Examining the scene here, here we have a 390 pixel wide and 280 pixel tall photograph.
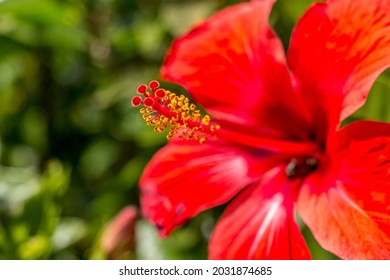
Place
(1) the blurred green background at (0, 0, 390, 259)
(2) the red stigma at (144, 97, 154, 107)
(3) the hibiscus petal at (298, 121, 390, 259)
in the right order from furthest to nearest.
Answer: (1) the blurred green background at (0, 0, 390, 259) → (2) the red stigma at (144, 97, 154, 107) → (3) the hibiscus petal at (298, 121, 390, 259)

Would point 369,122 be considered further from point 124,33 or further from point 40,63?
point 40,63

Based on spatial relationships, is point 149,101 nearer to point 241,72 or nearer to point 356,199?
point 241,72

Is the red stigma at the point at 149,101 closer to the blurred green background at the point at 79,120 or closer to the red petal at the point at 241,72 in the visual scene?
the red petal at the point at 241,72

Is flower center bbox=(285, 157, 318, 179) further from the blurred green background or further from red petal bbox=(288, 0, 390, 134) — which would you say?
the blurred green background

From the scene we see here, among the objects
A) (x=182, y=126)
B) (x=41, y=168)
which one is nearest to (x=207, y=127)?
(x=182, y=126)

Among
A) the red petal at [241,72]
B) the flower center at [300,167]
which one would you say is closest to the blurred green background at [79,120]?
the red petal at [241,72]

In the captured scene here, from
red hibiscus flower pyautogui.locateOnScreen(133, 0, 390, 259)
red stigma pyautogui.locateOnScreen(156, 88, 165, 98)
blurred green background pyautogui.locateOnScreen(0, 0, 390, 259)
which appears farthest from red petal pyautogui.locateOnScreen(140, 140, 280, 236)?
blurred green background pyautogui.locateOnScreen(0, 0, 390, 259)
